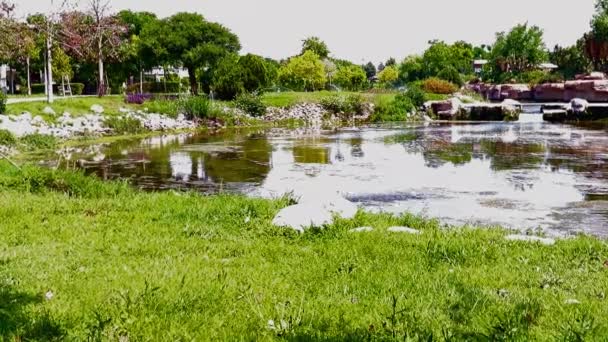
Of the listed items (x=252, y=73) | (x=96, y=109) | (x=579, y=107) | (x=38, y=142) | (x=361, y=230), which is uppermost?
(x=252, y=73)

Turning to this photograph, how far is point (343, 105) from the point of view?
165ft

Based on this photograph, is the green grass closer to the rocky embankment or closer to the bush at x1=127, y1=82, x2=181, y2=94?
the bush at x1=127, y1=82, x2=181, y2=94

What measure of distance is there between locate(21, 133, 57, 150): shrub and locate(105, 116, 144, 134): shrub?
7410 millimetres

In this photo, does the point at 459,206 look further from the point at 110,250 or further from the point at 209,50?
the point at 209,50

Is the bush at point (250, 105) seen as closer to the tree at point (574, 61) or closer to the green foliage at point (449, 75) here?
the green foliage at point (449, 75)

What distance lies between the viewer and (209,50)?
52344 millimetres

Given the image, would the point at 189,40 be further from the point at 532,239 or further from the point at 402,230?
the point at 532,239

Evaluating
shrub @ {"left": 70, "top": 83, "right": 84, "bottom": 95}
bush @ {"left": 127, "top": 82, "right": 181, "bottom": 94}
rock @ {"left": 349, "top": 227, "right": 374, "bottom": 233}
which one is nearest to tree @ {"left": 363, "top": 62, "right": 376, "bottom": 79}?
bush @ {"left": 127, "top": 82, "right": 181, "bottom": 94}

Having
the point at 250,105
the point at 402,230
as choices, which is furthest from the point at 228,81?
the point at 402,230

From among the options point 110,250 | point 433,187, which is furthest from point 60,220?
point 433,187

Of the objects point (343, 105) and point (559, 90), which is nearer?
point (343, 105)

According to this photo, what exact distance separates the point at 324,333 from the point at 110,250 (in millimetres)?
3506

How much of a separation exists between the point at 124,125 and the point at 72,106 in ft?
11.7

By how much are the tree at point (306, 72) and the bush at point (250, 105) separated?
101ft
